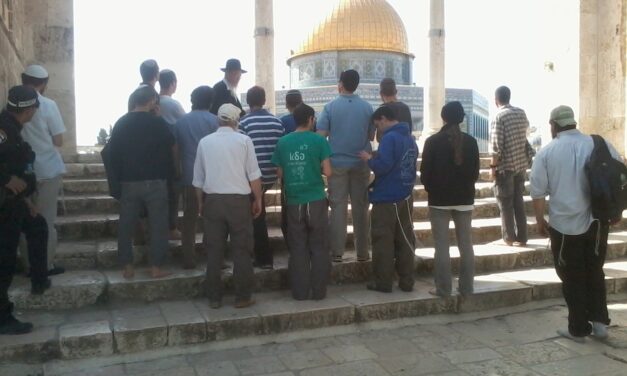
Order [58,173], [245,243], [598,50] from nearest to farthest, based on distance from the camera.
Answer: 1. [245,243]
2. [58,173]
3. [598,50]

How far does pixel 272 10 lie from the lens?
47.2ft

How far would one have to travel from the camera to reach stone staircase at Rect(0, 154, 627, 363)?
4.24 metres

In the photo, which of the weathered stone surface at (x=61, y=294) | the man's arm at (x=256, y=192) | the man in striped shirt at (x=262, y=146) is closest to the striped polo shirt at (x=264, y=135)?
the man in striped shirt at (x=262, y=146)

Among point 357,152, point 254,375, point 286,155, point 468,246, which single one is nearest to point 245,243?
point 286,155

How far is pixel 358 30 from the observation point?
126ft

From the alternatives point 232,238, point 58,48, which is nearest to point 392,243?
point 232,238

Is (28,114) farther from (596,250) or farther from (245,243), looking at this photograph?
(596,250)

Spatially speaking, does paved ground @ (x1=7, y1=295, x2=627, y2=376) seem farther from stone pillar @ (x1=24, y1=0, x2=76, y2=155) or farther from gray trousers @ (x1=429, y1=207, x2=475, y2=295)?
stone pillar @ (x1=24, y1=0, x2=76, y2=155)

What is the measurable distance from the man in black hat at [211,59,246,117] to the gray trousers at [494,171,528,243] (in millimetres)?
3011

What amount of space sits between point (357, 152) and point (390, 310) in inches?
60.0

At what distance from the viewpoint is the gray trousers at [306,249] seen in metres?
5.02

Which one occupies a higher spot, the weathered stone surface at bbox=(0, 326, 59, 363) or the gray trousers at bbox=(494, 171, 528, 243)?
the gray trousers at bbox=(494, 171, 528, 243)

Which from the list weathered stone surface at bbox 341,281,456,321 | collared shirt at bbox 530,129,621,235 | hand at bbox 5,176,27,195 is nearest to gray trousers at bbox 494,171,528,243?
weathered stone surface at bbox 341,281,456,321

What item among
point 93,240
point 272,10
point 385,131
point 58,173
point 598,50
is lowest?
point 93,240
